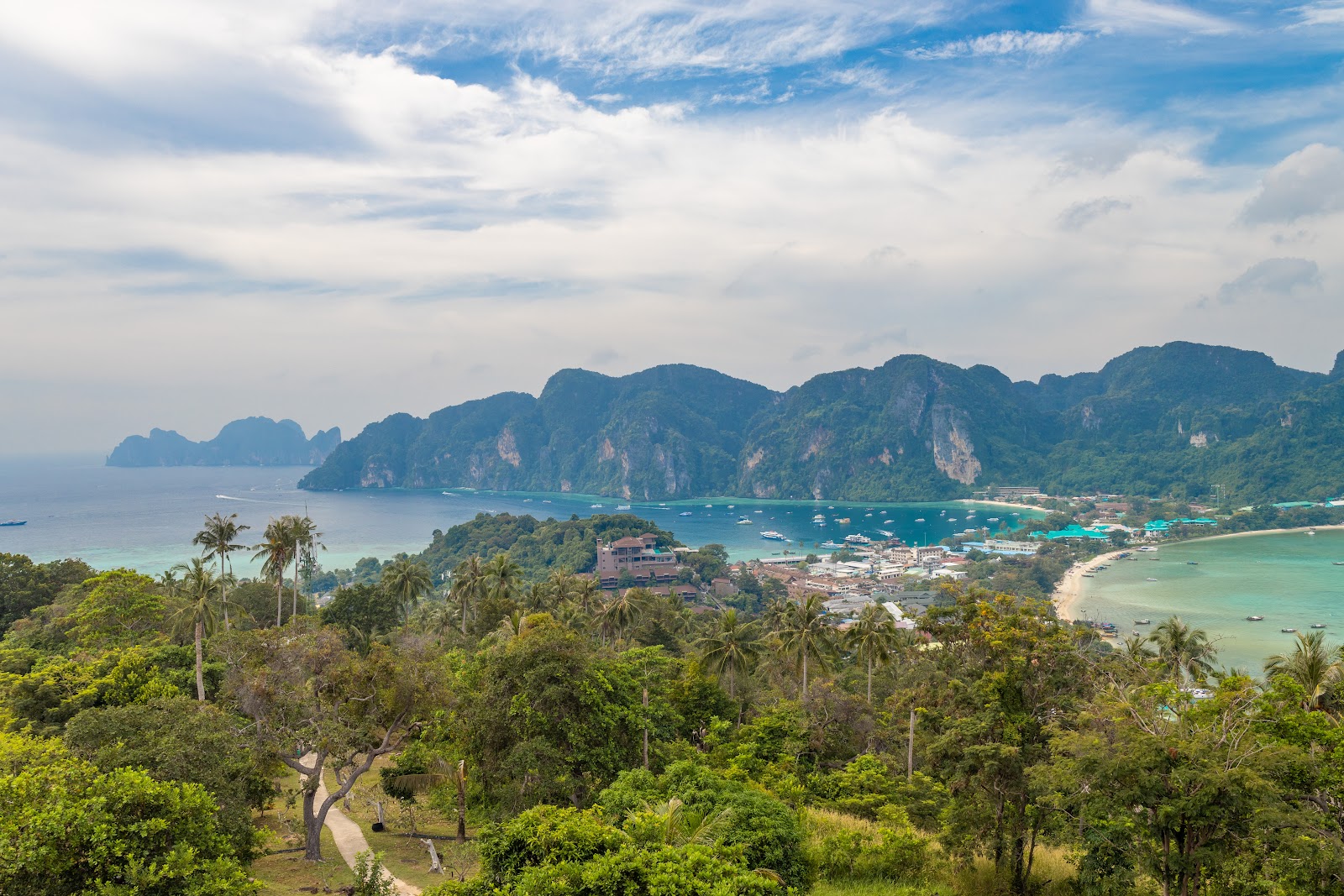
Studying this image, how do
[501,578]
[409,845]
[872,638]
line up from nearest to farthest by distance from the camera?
[409,845], [872,638], [501,578]

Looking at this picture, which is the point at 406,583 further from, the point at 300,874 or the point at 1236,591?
the point at 1236,591

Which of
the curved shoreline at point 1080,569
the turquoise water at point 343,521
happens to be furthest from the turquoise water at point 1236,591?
the turquoise water at point 343,521

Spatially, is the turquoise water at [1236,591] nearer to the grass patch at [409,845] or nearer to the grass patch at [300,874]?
the grass patch at [409,845]

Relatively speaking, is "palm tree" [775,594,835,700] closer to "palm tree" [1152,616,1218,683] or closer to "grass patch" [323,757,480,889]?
"palm tree" [1152,616,1218,683]

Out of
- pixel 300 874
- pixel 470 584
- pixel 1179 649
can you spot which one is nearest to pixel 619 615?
pixel 470 584

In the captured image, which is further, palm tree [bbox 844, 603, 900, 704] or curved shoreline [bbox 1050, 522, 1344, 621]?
curved shoreline [bbox 1050, 522, 1344, 621]

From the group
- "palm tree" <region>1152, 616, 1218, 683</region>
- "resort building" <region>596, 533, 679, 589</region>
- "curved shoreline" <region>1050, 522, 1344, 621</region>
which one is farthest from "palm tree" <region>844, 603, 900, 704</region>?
"resort building" <region>596, 533, 679, 589</region>
